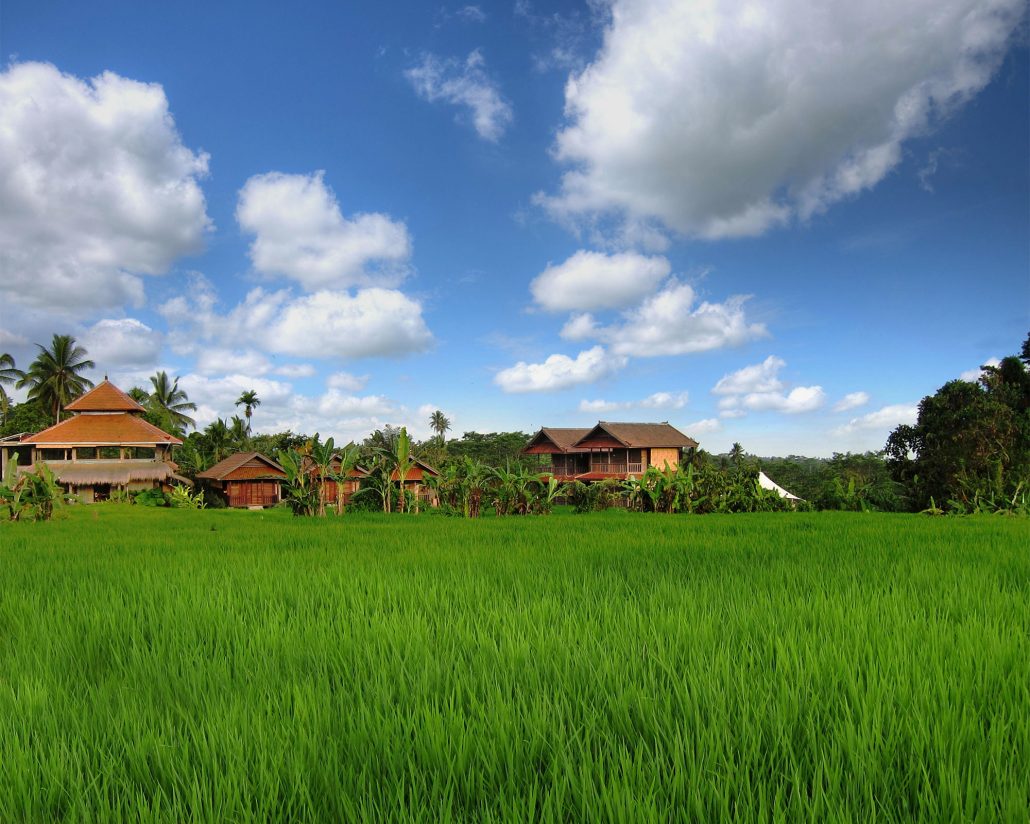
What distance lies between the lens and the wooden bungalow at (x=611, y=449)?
34000 millimetres

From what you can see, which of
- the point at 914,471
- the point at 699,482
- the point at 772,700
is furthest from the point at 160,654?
the point at 914,471

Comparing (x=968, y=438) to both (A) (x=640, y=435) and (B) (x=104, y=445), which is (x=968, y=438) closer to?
(A) (x=640, y=435)

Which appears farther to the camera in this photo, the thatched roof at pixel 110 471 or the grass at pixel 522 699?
the thatched roof at pixel 110 471

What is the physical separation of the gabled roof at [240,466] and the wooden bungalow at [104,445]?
203 cm

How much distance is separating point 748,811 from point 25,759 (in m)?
1.81

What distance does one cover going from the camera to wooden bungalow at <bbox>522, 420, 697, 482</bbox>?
34.0 metres

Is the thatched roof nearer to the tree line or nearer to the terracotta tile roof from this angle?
the terracotta tile roof

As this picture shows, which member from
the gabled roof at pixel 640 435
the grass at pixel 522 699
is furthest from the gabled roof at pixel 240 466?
the grass at pixel 522 699

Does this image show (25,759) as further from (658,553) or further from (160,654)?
(658,553)

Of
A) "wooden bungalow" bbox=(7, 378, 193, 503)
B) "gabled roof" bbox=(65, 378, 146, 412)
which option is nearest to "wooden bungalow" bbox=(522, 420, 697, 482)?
"wooden bungalow" bbox=(7, 378, 193, 503)

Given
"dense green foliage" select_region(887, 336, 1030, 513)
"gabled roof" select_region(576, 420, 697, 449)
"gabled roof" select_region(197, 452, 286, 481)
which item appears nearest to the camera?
"dense green foliage" select_region(887, 336, 1030, 513)

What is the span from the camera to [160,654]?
102 inches

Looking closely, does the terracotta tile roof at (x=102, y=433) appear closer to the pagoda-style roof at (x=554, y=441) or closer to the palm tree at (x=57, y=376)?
the palm tree at (x=57, y=376)

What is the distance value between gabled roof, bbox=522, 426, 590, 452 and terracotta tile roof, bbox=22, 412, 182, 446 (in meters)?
20.1
